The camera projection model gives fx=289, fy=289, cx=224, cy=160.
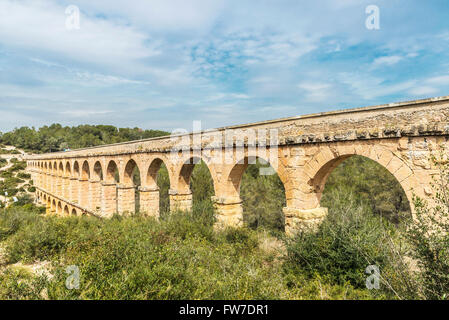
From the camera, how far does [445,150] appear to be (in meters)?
4.68

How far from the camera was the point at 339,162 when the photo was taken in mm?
6426

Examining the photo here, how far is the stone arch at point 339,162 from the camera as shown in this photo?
16.9ft

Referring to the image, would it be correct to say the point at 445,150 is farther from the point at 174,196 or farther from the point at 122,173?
the point at 122,173

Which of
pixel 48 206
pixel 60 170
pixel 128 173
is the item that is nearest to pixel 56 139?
pixel 48 206

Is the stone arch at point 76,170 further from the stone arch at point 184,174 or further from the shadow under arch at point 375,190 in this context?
the shadow under arch at point 375,190

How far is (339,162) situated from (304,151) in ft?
2.60

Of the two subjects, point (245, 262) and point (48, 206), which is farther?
point (48, 206)

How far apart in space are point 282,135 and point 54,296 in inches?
222

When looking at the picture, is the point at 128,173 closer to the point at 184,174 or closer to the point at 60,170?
the point at 184,174

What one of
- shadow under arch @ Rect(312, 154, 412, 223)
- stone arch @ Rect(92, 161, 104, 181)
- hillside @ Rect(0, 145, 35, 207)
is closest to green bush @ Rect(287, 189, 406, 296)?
shadow under arch @ Rect(312, 154, 412, 223)

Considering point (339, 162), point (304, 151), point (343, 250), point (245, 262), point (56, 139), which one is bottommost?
point (245, 262)

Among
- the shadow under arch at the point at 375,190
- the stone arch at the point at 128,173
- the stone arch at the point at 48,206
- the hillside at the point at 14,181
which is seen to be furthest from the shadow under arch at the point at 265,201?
the hillside at the point at 14,181

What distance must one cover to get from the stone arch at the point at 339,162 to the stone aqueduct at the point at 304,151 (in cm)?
2
